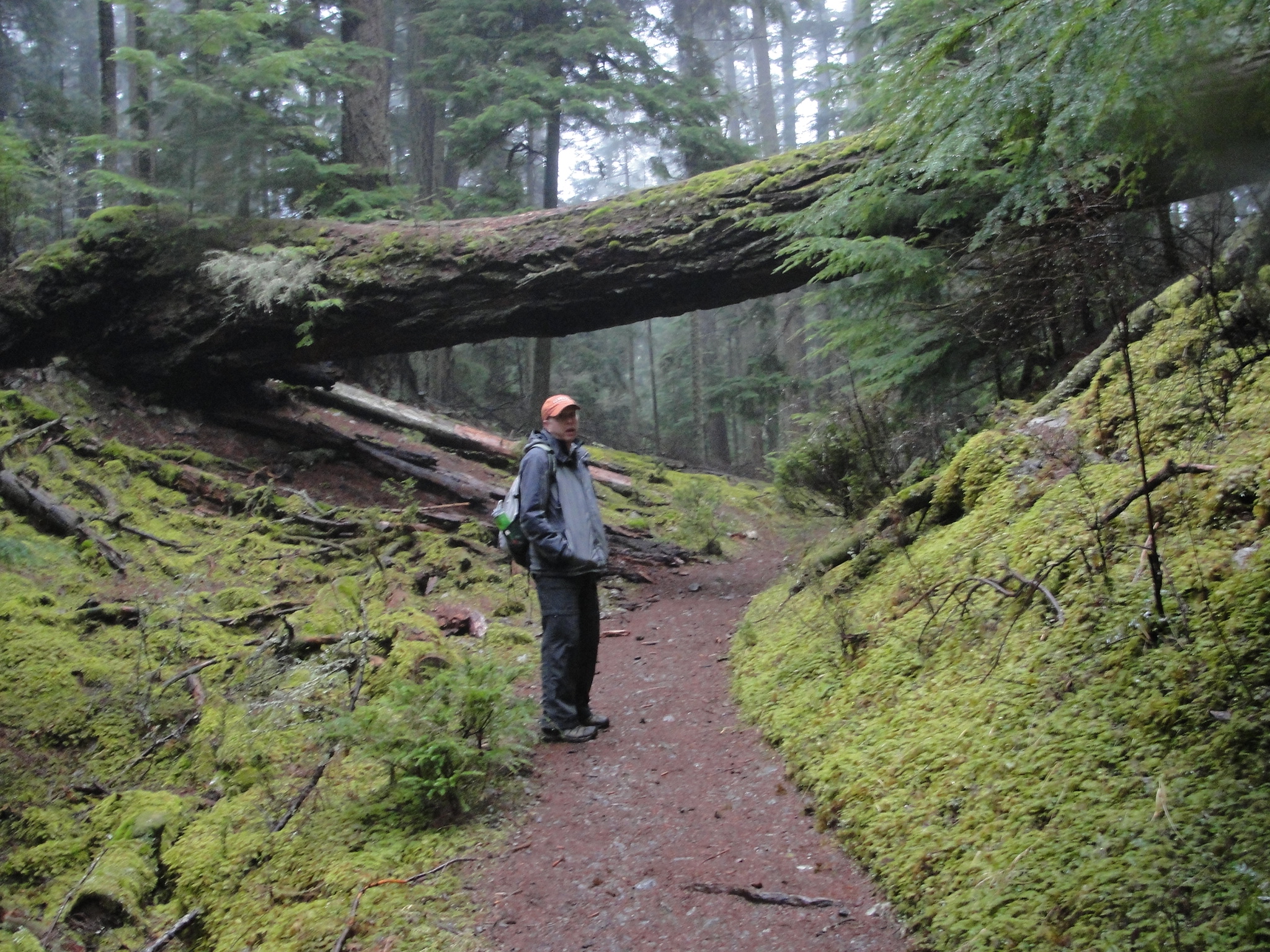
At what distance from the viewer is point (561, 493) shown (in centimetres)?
541

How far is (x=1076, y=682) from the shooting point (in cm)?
339

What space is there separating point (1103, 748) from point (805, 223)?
17.3 feet

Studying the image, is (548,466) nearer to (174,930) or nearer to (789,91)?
(174,930)

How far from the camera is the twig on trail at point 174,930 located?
372 centimetres

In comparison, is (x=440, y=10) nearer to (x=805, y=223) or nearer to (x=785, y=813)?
(x=805, y=223)

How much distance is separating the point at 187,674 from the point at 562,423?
3.62 m

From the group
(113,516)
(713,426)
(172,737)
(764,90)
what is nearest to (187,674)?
(172,737)

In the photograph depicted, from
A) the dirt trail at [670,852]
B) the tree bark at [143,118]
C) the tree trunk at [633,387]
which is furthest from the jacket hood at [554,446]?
the tree trunk at [633,387]

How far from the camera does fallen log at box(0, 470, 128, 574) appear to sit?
8.17m

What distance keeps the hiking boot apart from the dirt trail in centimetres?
5

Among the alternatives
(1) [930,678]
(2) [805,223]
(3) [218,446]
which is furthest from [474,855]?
(3) [218,446]

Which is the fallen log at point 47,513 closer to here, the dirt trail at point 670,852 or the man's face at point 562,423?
the man's face at point 562,423

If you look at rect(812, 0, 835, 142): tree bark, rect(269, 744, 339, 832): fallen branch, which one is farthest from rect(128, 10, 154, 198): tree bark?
rect(812, 0, 835, 142): tree bark

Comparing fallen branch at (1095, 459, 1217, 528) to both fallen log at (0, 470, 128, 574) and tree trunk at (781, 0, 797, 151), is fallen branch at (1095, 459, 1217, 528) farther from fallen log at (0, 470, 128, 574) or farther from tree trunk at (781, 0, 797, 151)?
tree trunk at (781, 0, 797, 151)
